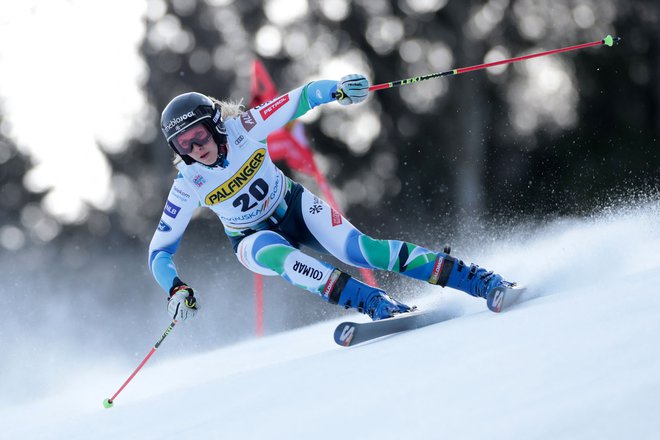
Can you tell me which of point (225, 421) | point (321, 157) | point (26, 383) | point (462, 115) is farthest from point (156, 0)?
point (225, 421)

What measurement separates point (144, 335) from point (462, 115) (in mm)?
6770

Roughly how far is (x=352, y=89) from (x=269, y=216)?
796mm

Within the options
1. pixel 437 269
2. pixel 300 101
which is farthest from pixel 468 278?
pixel 300 101

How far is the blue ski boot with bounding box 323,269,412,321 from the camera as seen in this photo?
163 inches

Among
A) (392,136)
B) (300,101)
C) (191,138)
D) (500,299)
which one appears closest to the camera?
(500,299)

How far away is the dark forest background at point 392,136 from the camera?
13648 millimetres

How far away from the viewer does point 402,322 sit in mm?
4039

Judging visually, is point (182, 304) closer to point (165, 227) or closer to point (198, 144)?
point (165, 227)

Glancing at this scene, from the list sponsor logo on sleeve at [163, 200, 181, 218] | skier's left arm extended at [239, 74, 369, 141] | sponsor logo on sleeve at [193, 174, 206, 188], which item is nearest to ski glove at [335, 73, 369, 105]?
skier's left arm extended at [239, 74, 369, 141]

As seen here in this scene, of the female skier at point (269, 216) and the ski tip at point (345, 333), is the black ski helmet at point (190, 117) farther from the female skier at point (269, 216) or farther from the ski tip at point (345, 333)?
the ski tip at point (345, 333)

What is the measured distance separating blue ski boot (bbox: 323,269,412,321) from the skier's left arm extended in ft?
2.54

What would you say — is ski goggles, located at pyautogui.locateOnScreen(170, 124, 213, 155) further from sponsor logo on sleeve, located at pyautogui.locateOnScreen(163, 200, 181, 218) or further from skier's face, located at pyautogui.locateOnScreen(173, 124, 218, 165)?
sponsor logo on sleeve, located at pyautogui.locateOnScreen(163, 200, 181, 218)

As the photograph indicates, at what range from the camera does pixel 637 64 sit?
14.9 meters

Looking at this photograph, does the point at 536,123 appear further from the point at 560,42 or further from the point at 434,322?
the point at 434,322
